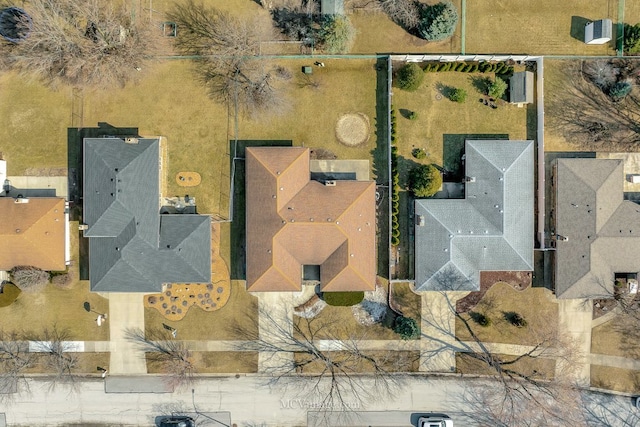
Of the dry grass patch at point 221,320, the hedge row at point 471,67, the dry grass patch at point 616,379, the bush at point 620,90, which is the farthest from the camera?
the dry grass patch at point 616,379

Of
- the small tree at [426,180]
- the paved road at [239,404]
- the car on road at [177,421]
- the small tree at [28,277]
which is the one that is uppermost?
the small tree at [426,180]

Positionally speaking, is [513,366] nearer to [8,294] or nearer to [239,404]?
[239,404]

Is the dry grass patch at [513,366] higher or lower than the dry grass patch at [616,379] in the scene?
higher

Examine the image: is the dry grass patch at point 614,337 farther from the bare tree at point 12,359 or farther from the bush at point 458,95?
the bare tree at point 12,359

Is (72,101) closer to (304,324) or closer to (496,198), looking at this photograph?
(304,324)

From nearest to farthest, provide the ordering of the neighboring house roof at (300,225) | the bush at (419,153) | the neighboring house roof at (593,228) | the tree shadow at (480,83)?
the neighboring house roof at (300,225), the neighboring house roof at (593,228), the bush at (419,153), the tree shadow at (480,83)

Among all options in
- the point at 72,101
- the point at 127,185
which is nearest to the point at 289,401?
the point at 127,185

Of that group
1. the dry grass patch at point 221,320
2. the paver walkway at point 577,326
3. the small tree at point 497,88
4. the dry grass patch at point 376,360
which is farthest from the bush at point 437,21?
the dry grass patch at point 376,360

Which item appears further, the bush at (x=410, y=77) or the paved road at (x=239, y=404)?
the paved road at (x=239, y=404)
